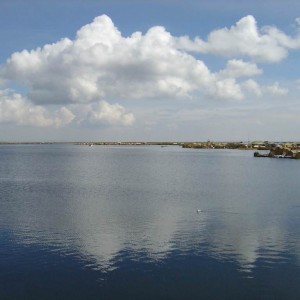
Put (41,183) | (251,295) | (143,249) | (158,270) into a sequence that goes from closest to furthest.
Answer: (251,295), (158,270), (143,249), (41,183)

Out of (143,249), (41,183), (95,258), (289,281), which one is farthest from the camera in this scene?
(41,183)

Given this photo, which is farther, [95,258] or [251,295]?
[95,258]

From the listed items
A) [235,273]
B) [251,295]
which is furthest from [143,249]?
[251,295]

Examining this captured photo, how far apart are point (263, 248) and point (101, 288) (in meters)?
14.5

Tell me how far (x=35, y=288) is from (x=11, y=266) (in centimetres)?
451

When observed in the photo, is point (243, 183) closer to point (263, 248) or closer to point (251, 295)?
point (263, 248)

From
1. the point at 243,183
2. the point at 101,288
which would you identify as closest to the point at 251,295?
the point at 101,288

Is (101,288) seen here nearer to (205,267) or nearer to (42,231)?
(205,267)

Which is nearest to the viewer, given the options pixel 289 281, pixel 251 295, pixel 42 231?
pixel 251 295

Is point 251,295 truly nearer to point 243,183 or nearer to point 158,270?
point 158,270

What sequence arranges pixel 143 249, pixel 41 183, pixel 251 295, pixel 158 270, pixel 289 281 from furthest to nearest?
1. pixel 41 183
2. pixel 143 249
3. pixel 158 270
4. pixel 289 281
5. pixel 251 295

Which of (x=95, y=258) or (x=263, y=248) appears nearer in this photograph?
(x=95, y=258)

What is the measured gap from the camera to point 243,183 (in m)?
77.6

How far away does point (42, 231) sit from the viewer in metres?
37.7
